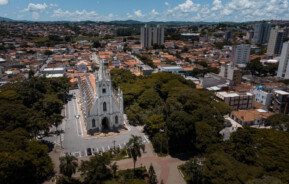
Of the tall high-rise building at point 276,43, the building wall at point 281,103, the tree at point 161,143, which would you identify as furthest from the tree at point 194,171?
the tall high-rise building at point 276,43

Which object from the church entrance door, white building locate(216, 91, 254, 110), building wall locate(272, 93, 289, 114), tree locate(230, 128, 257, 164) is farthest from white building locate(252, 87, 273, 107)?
the church entrance door

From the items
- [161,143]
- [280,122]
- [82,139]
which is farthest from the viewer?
[280,122]

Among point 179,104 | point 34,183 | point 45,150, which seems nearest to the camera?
point 34,183

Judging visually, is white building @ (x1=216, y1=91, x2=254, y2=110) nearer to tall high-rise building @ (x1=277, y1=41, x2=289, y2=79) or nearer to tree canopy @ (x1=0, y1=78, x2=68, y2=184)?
tall high-rise building @ (x1=277, y1=41, x2=289, y2=79)

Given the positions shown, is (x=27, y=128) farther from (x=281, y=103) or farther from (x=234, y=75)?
(x=234, y=75)

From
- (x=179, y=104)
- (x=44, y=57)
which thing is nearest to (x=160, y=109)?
(x=179, y=104)

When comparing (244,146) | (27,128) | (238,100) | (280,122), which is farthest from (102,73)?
(280,122)

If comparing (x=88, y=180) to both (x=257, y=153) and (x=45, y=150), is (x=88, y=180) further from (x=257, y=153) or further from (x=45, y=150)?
(x=257, y=153)
